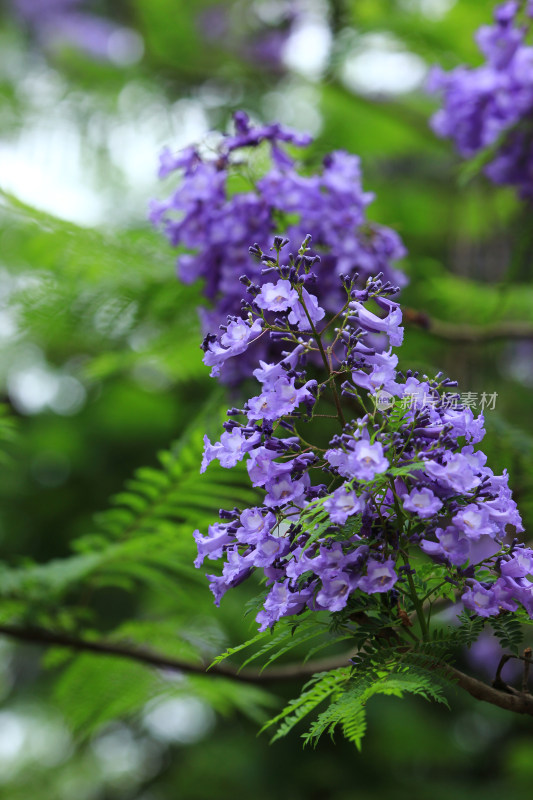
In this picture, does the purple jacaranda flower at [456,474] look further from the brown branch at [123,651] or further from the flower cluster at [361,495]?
the brown branch at [123,651]

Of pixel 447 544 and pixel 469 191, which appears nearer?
pixel 447 544

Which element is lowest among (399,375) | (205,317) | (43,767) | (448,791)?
(43,767)

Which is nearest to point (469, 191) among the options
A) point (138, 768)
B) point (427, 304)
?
point (427, 304)

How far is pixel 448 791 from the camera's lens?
425 centimetres

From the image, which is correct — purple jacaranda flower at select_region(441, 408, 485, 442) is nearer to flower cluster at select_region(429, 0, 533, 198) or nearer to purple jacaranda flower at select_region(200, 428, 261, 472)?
purple jacaranda flower at select_region(200, 428, 261, 472)

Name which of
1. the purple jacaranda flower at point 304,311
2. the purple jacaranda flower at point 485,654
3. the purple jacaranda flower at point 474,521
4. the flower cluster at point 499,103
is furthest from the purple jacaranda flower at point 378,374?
the purple jacaranda flower at point 485,654

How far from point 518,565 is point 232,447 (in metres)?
0.47

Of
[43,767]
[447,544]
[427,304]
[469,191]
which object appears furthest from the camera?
[43,767]

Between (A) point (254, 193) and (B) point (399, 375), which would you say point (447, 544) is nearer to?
(B) point (399, 375)

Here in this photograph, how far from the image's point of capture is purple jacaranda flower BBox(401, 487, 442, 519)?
1088 mm

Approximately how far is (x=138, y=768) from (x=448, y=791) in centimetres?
294

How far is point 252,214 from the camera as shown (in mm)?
2348

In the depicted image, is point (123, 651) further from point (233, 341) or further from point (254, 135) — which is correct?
point (254, 135)

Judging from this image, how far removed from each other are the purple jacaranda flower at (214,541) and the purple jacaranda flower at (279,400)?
0.21 meters
